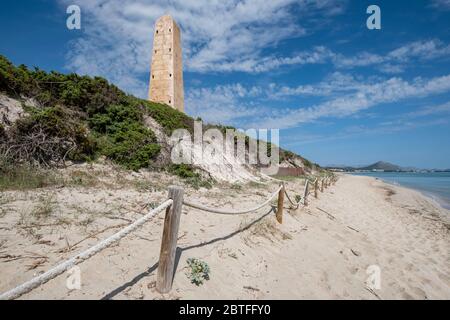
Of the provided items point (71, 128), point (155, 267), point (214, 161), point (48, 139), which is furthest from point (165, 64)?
point (155, 267)

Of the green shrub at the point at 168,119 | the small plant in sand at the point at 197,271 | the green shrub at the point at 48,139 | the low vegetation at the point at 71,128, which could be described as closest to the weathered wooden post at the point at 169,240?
the small plant in sand at the point at 197,271

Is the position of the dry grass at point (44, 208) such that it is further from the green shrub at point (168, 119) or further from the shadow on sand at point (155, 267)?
the green shrub at point (168, 119)

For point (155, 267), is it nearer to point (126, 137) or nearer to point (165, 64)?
point (126, 137)

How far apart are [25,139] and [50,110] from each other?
1446 mm

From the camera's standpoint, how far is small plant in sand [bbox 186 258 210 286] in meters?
3.10

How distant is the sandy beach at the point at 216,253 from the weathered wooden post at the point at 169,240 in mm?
150

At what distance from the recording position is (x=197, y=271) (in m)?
3.21

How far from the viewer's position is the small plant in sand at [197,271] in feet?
10.2

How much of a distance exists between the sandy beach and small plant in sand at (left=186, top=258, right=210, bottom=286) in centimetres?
6

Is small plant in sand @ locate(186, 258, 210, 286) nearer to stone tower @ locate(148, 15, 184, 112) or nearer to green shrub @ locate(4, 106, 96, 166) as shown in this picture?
green shrub @ locate(4, 106, 96, 166)

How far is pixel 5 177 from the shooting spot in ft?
19.1

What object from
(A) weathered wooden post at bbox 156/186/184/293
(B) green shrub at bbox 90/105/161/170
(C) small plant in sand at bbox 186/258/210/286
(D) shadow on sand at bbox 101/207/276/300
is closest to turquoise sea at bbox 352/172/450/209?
(D) shadow on sand at bbox 101/207/276/300
